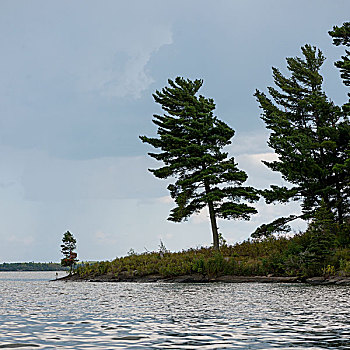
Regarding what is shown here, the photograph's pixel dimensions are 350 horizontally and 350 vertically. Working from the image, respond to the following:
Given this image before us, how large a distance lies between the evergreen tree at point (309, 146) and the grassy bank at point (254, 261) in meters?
2.43

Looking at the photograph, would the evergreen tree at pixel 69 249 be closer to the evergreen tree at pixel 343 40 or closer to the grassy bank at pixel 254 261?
the grassy bank at pixel 254 261

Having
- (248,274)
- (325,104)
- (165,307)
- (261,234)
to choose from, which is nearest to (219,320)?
(165,307)

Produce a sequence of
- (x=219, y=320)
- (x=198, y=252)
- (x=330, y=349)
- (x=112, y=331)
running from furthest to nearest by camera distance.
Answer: (x=198, y=252) < (x=219, y=320) < (x=112, y=331) < (x=330, y=349)

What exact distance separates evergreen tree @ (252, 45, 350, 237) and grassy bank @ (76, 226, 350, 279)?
2.43m

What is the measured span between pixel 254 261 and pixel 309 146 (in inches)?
380

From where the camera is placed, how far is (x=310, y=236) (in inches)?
1187

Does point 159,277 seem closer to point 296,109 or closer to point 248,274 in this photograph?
point 248,274

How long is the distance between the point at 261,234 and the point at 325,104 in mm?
11429

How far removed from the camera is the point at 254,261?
31.4 m

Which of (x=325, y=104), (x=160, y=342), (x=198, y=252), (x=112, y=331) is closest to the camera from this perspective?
(x=160, y=342)

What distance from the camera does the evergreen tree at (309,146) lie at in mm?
34094

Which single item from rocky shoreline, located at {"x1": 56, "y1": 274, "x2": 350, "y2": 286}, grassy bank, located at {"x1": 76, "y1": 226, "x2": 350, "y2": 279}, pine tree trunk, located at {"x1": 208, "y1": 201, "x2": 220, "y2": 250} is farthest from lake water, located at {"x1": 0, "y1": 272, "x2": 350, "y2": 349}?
pine tree trunk, located at {"x1": 208, "y1": 201, "x2": 220, "y2": 250}

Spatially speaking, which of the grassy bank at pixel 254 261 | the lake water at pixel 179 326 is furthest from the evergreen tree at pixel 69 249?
the lake water at pixel 179 326

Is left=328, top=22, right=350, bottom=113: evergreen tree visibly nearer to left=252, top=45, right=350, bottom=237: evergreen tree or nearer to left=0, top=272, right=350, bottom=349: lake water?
left=252, top=45, right=350, bottom=237: evergreen tree
